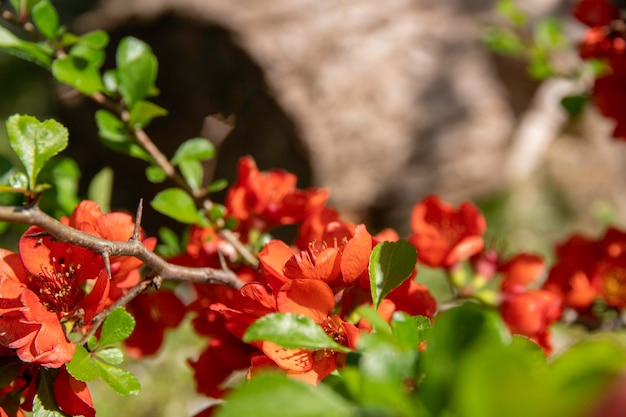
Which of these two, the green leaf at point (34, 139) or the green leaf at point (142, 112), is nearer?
the green leaf at point (34, 139)

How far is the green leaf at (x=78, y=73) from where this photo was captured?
0.69m

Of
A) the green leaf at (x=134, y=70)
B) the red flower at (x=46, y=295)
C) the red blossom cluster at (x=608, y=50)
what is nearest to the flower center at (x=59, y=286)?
the red flower at (x=46, y=295)

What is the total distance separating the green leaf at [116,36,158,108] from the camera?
75cm

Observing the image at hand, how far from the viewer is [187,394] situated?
2.33 meters

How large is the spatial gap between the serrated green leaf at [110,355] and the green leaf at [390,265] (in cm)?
23

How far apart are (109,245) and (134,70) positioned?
322 millimetres

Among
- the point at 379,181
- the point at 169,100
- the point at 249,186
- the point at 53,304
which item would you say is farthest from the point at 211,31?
the point at 53,304

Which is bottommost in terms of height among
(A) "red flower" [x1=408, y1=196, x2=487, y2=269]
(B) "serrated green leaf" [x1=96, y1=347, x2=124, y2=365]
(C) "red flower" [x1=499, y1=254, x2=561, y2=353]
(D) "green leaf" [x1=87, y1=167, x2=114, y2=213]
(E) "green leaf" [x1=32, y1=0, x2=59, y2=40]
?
(D) "green leaf" [x1=87, y1=167, x2=114, y2=213]

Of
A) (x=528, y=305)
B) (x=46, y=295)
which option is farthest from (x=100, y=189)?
(x=528, y=305)

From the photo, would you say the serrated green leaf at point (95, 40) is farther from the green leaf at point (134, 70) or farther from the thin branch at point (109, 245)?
the thin branch at point (109, 245)

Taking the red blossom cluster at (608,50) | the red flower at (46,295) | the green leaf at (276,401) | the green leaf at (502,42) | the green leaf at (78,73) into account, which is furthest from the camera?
the green leaf at (502,42)

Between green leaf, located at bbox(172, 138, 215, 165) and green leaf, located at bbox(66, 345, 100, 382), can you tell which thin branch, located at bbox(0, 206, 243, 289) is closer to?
green leaf, located at bbox(66, 345, 100, 382)

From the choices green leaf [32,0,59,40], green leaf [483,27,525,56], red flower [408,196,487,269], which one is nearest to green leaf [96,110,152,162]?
green leaf [32,0,59,40]

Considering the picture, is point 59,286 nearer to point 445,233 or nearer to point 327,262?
point 327,262
